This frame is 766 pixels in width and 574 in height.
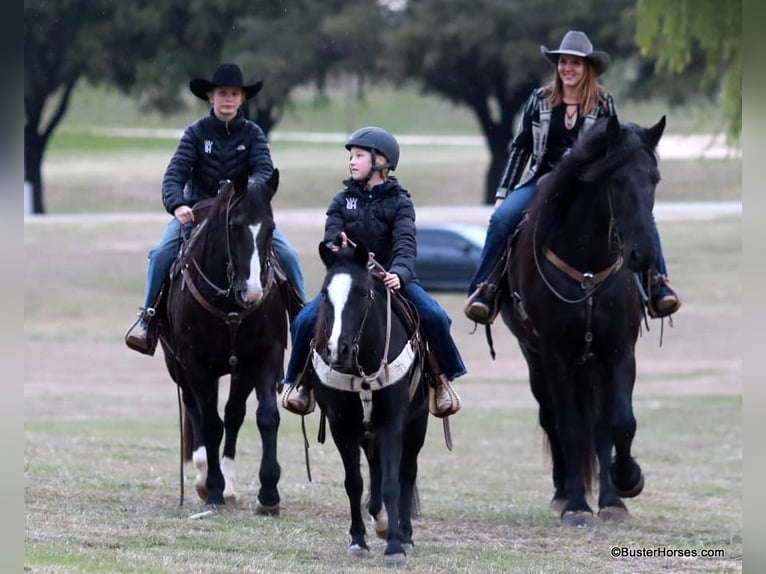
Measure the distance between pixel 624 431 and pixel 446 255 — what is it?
2525 centimetres

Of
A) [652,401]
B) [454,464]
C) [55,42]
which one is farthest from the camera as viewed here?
[55,42]

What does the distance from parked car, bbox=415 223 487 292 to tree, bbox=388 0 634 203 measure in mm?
13037

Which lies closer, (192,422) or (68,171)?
(192,422)

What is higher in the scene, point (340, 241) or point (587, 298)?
point (340, 241)

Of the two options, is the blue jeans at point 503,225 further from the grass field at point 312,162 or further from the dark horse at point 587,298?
the grass field at point 312,162

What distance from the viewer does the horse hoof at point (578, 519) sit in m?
10.3

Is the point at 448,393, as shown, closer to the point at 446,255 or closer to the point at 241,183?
the point at 241,183

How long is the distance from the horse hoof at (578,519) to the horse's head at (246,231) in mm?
2618

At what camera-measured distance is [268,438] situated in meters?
10.7

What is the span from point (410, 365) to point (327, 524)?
1960 mm

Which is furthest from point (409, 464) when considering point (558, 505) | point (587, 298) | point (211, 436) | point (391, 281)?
point (558, 505)

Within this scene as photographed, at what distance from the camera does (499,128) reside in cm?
5206
